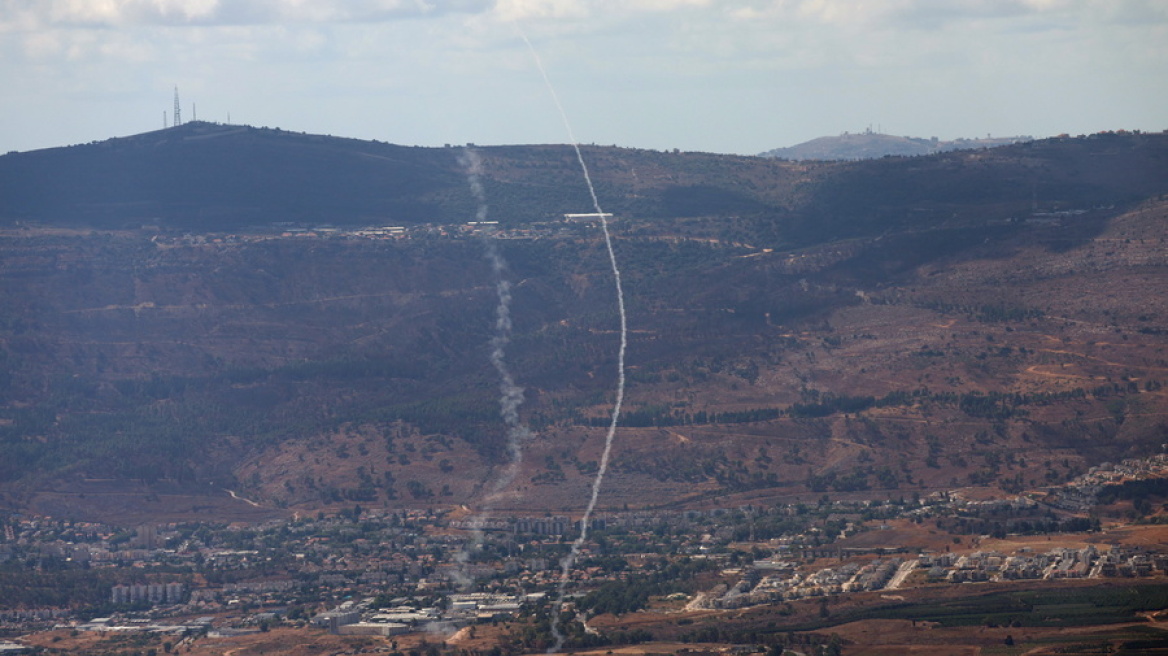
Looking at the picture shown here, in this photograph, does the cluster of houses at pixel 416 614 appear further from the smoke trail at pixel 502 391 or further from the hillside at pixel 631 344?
the hillside at pixel 631 344

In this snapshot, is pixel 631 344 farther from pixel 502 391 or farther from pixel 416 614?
pixel 416 614

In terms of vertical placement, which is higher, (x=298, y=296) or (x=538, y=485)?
(x=298, y=296)

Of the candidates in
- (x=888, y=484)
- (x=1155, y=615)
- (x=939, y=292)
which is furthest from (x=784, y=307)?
(x=1155, y=615)

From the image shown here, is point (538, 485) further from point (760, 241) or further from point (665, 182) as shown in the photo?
point (665, 182)

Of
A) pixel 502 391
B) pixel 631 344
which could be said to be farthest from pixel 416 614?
pixel 631 344

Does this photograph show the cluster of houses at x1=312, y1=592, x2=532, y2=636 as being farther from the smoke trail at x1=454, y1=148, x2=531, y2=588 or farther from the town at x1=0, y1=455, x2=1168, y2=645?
the smoke trail at x1=454, y1=148, x2=531, y2=588

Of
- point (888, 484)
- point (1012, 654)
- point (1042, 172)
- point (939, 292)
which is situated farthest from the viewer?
point (1042, 172)

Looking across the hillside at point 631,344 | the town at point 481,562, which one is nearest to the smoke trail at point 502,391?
the town at point 481,562
